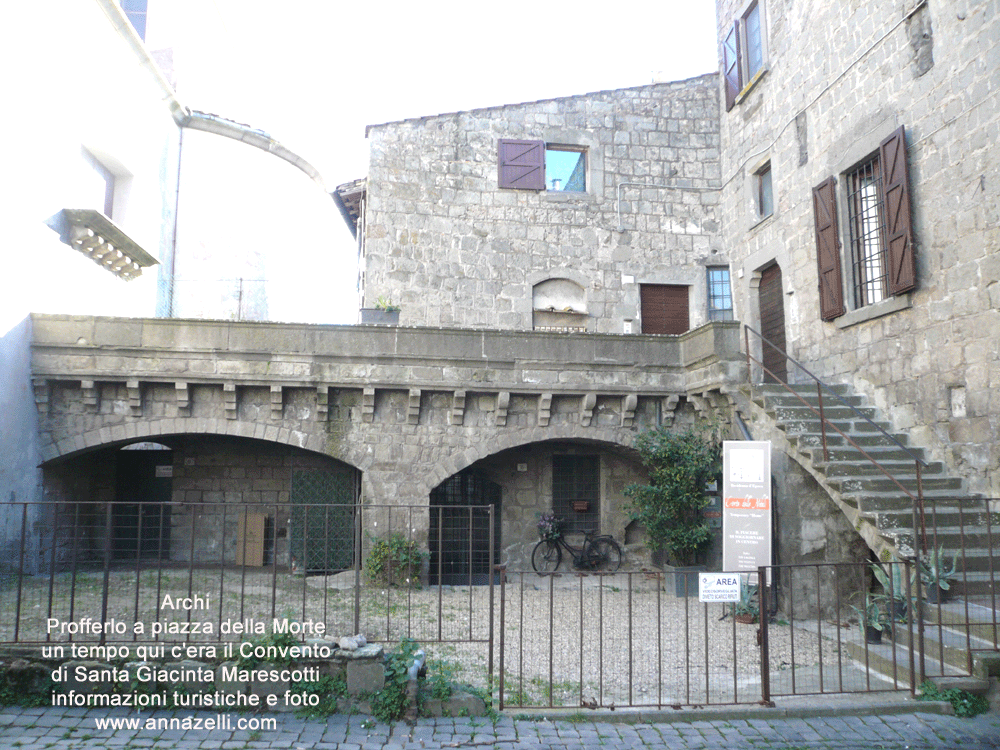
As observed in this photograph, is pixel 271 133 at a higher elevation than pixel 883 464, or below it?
higher

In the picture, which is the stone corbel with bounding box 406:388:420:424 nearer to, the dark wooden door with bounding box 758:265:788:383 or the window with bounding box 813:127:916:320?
the dark wooden door with bounding box 758:265:788:383

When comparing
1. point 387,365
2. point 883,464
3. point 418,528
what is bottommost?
point 418,528

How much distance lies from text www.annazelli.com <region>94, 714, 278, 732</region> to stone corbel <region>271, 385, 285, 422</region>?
213 inches

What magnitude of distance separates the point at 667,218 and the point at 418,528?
819 centimetres

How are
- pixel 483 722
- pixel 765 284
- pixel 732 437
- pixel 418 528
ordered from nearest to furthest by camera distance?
pixel 483 722, pixel 732 437, pixel 418 528, pixel 765 284

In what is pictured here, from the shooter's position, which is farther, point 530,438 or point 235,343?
point 530,438

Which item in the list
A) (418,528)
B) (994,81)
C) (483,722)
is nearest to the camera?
(483,722)

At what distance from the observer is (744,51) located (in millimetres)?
13367

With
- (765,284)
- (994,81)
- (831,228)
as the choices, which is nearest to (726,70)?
(765,284)

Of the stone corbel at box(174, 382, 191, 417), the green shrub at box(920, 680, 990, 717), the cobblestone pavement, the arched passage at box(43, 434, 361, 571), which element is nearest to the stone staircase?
the green shrub at box(920, 680, 990, 717)

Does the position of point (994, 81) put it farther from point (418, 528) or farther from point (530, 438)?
point (418, 528)

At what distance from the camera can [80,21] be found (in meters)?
10.7

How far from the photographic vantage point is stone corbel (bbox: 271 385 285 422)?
10.2 metres

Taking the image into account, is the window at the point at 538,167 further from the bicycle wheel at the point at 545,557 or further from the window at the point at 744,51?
the bicycle wheel at the point at 545,557
